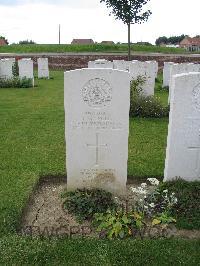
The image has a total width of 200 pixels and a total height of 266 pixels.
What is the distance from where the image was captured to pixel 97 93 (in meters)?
5.12

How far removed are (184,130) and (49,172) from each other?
2382 millimetres

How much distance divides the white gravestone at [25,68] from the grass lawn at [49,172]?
4.53 metres

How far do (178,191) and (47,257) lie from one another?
2077mm

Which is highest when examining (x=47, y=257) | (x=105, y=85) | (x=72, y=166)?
(x=105, y=85)

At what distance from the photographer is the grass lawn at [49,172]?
4.10 metres

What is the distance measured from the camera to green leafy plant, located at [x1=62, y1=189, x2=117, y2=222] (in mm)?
4949

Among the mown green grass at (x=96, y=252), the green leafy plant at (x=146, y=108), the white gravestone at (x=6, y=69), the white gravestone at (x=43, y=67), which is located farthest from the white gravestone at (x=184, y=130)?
the white gravestone at (x=43, y=67)

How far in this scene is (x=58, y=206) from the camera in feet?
17.3

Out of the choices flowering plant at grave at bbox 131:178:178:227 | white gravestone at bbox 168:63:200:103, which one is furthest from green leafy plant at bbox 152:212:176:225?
white gravestone at bbox 168:63:200:103

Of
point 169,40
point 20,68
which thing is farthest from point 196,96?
point 169,40

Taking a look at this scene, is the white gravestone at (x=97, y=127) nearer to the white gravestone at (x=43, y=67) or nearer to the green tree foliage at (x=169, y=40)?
the white gravestone at (x=43, y=67)

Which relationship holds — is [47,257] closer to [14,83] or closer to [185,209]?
[185,209]

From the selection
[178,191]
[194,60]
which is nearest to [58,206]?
[178,191]

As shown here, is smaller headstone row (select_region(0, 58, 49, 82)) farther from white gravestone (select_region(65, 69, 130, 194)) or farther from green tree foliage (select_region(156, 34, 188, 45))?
green tree foliage (select_region(156, 34, 188, 45))
